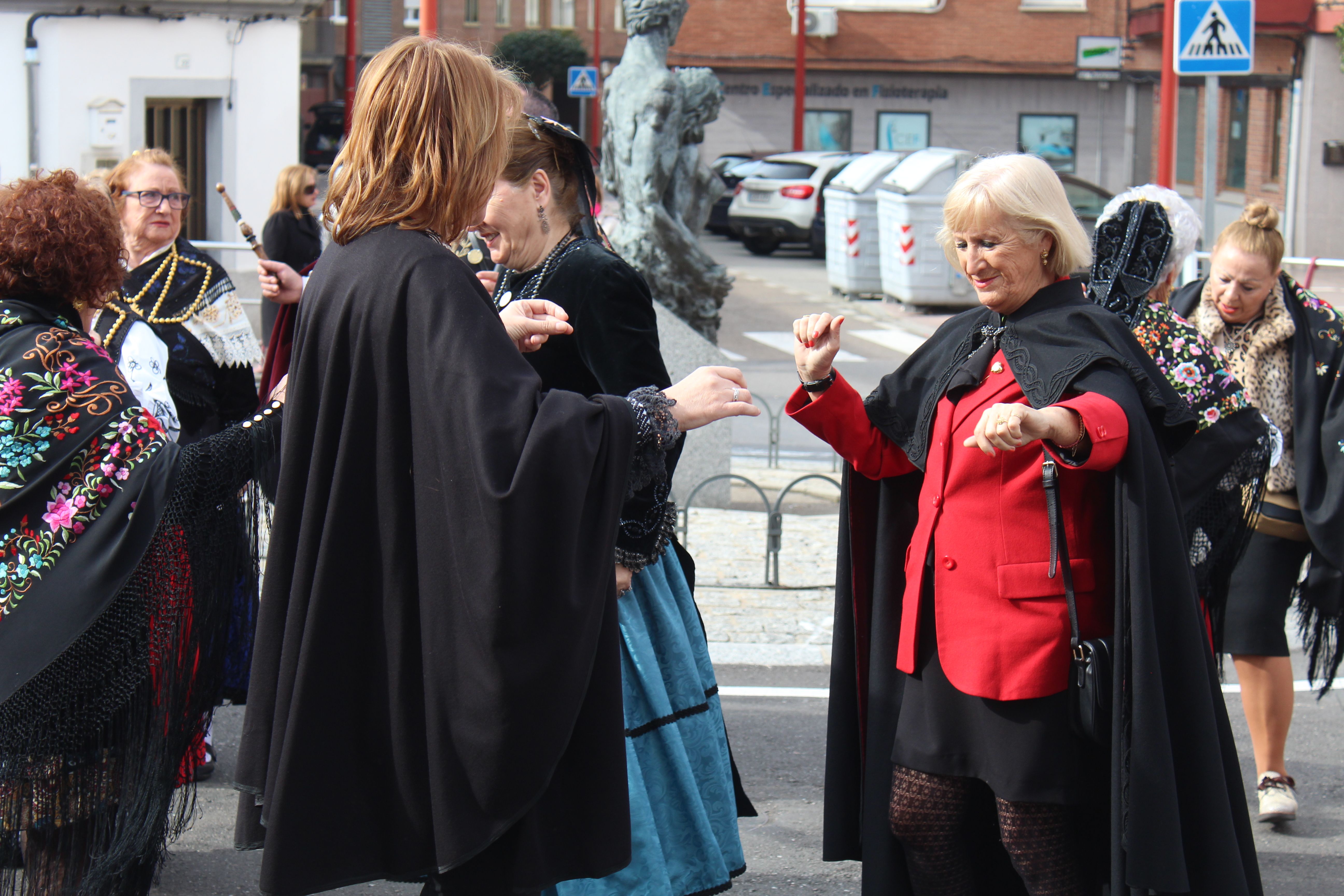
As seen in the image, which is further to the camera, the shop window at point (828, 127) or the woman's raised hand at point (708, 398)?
the shop window at point (828, 127)

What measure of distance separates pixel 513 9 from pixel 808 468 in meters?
41.8

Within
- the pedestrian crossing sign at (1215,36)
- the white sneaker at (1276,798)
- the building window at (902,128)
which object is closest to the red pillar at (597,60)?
the building window at (902,128)

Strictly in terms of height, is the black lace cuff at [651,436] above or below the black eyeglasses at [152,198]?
below

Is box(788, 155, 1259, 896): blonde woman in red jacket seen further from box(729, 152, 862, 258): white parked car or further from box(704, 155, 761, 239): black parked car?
box(704, 155, 761, 239): black parked car

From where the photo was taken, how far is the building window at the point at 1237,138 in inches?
1188

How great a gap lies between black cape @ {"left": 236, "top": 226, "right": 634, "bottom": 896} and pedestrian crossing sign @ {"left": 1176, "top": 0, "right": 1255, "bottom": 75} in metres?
7.82

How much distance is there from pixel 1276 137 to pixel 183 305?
1111 inches

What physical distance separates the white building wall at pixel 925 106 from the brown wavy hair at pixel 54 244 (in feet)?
127

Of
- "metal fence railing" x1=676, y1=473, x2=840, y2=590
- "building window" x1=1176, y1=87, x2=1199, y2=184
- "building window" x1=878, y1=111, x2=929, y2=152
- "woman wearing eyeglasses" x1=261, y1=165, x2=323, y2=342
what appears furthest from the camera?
"building window" x1=878, y1=111, x2=929, y2=152

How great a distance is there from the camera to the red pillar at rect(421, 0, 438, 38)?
7.11 m

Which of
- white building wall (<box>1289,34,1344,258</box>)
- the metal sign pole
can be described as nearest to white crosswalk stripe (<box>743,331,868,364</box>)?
the metal sign pole

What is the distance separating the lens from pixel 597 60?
145 ft

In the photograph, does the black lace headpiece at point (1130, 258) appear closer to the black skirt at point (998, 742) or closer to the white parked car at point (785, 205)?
the black skirt at point (998, 742)

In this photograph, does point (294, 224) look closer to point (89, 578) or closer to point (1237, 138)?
point (89, 578)
